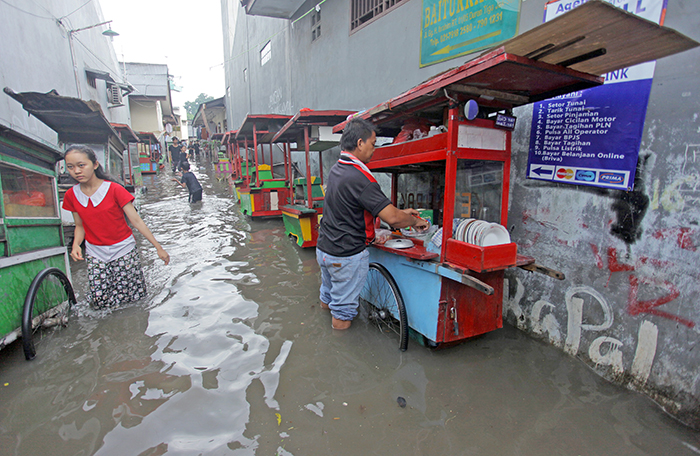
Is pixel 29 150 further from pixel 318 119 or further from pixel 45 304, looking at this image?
pixel 318 119

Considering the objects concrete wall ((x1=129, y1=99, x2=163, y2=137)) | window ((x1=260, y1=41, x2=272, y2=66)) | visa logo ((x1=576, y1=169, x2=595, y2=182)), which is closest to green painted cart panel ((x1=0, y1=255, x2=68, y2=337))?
visa logo ((x1=576, y1=169, x2=595, y2=182))

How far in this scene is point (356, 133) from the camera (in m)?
3.02

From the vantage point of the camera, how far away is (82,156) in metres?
3.15

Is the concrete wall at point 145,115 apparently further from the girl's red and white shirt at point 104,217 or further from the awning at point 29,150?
the girl's red and white shirt at point 104,217

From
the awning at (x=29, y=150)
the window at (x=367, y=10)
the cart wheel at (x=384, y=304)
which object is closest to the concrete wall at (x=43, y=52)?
the awning at (x=29, y=150)

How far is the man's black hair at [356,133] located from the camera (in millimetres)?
3023

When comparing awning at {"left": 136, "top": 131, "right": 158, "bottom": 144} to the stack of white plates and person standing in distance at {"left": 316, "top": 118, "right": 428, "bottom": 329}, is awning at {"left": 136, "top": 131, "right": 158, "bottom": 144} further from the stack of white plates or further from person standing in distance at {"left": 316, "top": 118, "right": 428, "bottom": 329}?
the stack of white plates

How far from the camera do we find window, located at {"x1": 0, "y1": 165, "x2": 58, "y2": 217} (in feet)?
9.67

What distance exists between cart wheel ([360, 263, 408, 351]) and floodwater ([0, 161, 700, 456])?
16cm

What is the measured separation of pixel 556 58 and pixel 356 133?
1.59 metres

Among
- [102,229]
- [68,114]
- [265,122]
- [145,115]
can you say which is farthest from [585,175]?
[145,115]

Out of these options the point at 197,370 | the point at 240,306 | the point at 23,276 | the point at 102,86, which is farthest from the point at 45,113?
the point at 102,86

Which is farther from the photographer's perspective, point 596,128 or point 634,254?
point 596,128

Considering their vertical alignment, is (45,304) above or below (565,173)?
below
